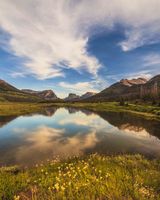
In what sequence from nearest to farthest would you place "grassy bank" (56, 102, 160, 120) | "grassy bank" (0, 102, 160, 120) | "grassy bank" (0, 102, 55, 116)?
1. "grassy bank" (56, 102, 160, 120)
2. "grassy bank" (0, 102, 160, 120)
3. "grassy bank" (0, 102, 55, 116)

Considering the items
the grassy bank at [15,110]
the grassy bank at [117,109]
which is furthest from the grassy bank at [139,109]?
the grassy bank at [15,110]

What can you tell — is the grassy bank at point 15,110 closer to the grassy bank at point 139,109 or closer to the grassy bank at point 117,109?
the grassy bank at point 117,109

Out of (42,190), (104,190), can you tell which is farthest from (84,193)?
(42,190)

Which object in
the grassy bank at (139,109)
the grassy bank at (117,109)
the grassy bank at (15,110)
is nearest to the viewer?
the grassy bank at (139,109)

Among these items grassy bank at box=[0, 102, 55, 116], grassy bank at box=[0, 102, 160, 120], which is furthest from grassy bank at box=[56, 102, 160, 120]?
grassy bank at box=[0, 102, 55, 116]

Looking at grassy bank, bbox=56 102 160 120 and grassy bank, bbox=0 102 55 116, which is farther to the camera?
grassy bank, bbox=0 102 55 116

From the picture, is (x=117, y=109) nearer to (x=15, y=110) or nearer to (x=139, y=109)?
(x=139, y=109)

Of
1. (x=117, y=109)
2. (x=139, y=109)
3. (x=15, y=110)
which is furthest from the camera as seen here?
(x=117, y=109)

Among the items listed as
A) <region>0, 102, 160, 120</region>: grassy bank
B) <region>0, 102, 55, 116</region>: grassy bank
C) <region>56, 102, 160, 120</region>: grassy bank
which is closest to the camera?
<region>56, 102, 160, 120</region>: grassy bank

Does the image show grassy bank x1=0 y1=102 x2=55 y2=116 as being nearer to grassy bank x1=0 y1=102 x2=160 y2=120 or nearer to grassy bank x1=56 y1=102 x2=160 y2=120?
grassy bank x1=0 y1=102 x2=160 y2=120

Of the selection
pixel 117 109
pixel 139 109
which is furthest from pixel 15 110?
pixel 139 109

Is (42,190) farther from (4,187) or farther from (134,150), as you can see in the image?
(134,150)

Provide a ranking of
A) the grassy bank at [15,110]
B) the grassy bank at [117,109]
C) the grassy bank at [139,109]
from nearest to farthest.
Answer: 1. the grassy bank at [139,109]
2. the grassy bank at [117,109]
3. the grassy bank at [15,110]

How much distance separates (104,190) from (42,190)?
2619 millimetres
